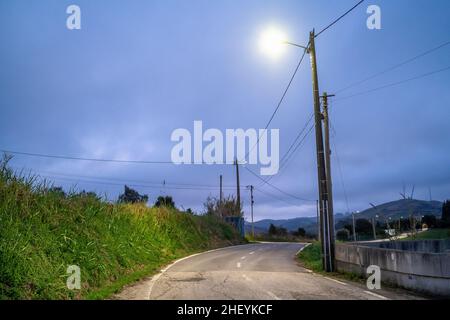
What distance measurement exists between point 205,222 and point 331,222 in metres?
25.2

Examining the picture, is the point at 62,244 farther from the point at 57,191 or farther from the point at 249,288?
the point at 249,288

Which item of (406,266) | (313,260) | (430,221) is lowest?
(313,260)

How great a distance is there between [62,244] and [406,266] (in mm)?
9909

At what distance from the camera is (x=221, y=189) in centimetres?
5997

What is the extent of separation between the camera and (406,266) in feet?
38.2

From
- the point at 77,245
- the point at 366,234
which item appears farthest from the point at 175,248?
the point at 366,234

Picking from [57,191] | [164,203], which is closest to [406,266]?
[57,191]

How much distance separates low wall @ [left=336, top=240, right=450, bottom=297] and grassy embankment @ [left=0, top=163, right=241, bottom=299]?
26.1ft

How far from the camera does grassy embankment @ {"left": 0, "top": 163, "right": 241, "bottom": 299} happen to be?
30.5ft

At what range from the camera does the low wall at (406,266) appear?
33.0 feet

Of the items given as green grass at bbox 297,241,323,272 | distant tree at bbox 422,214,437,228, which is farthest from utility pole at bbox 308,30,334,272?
distant tree at bbox 422,214,437,228

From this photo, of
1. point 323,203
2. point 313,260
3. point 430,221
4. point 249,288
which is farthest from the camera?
point 430,221

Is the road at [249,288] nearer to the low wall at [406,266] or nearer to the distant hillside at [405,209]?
the low wall at [406,266]
